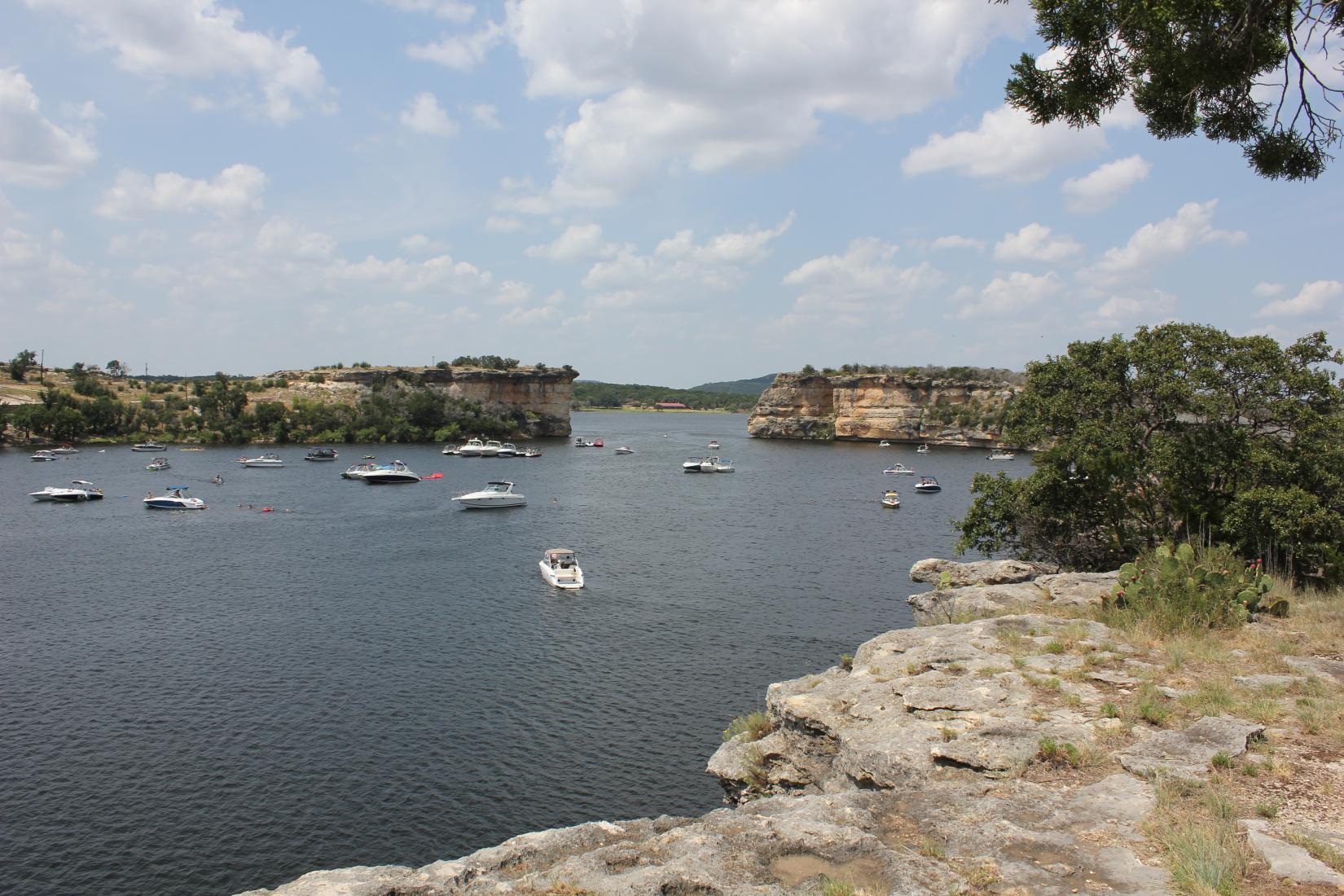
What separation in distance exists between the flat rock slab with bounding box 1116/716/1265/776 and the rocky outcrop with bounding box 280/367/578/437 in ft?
498

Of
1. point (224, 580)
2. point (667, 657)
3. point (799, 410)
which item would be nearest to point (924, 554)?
point (667, 657)

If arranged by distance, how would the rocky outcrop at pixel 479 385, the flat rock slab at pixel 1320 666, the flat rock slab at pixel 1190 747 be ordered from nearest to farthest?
the flat rock slab at pixel 1190 747
the flat rock slab at pixel 1320 666
the rocky outcrop at pixel 479 385

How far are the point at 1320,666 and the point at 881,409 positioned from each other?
153m

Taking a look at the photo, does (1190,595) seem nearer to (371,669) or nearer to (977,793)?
(977,793)

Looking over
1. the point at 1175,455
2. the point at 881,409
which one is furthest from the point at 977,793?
the point at 881,409

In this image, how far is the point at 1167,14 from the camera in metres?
10.6

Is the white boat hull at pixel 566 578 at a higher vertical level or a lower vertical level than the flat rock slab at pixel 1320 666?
lower

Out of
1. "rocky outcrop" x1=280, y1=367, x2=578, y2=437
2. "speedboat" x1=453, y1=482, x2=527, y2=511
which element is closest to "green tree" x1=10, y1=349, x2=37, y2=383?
"rocky outcrop" x1=280, y1=367, x2=578, y2=437

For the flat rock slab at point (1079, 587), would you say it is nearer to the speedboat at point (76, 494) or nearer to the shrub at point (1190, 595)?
the shrub at point (1190, 595)

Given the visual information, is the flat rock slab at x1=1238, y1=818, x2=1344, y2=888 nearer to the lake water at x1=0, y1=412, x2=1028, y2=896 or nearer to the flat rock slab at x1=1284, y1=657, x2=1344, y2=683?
the flat rock slab at x1=1284, y1=657, x2=1344, y2=683

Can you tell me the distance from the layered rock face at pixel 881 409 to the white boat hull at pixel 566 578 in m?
116

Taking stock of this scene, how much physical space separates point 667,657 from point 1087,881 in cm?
2455

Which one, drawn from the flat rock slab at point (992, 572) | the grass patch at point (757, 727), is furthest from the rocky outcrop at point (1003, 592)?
the grass patch at point (757, 727)

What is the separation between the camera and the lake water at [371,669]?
19922 millimetres
